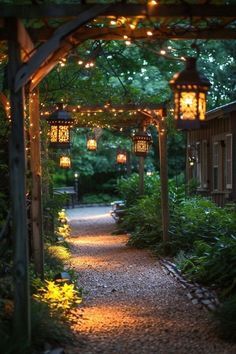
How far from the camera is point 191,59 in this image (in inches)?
229

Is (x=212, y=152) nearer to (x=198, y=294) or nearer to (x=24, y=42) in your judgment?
(x=198, y=294)

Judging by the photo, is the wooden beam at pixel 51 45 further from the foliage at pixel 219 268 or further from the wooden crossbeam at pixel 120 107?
the wooden crossbeam at pixel 120 107

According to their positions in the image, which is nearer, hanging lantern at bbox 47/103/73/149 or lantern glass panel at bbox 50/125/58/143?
hanging lantern at bbox 47/103/73/149

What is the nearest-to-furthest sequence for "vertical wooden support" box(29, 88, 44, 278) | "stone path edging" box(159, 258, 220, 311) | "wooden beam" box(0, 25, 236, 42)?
"wooden beam" box(0, 25, 236, 42), "stone path edging" box(159, 258, 220, 311), "vertical wooden support" box(29, 88, 44, 278)

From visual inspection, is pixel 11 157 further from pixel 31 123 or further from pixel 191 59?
pixel 31 123

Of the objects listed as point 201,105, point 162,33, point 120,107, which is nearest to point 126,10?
point 162,33

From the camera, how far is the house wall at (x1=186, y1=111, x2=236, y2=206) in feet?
58.1

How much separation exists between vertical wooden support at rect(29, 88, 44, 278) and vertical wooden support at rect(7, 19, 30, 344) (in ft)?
9.46

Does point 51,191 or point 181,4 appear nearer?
point 181,4

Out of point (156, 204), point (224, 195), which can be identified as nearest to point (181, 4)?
point (156, 204)

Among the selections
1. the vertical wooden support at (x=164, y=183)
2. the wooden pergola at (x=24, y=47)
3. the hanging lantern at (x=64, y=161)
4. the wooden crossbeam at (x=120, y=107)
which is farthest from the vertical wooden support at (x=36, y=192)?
the hanging lantern at (x=64, y=161)

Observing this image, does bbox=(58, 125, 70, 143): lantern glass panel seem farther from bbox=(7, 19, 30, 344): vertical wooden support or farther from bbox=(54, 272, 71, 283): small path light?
bbox=(7, 19, 30, 344): vertical wooden support

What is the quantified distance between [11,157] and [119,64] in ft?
35.5

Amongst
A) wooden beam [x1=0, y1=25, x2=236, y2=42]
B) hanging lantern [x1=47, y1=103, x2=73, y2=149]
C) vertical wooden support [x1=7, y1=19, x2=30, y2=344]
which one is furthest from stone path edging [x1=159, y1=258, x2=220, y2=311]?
wooden beam [x1=0, y1=25, x2=236, y2=42]
